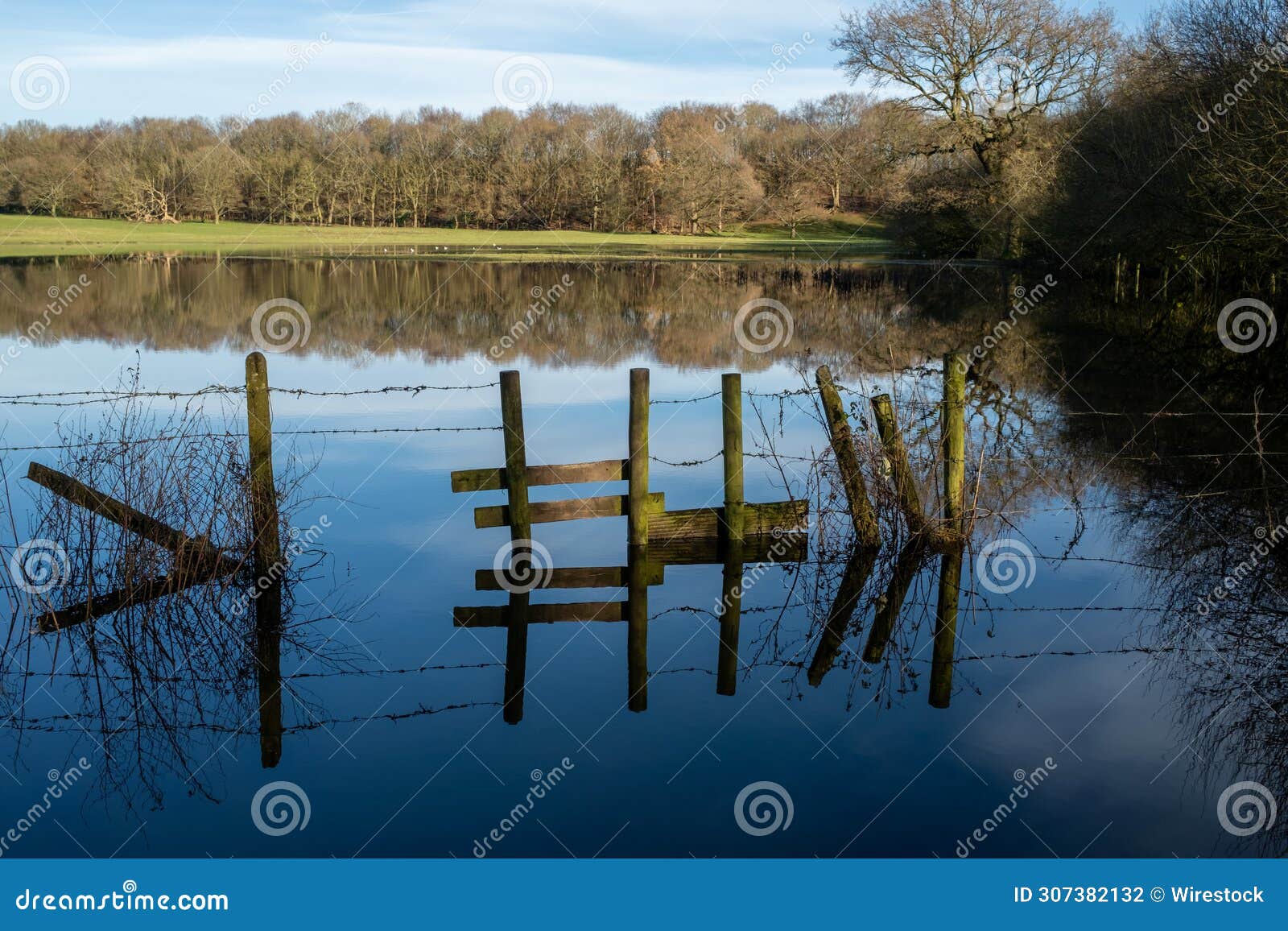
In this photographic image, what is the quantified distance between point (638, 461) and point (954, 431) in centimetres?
285

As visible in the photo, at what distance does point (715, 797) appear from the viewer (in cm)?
663

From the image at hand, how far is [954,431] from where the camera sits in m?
10.4

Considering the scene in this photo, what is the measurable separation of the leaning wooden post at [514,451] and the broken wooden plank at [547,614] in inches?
28.3

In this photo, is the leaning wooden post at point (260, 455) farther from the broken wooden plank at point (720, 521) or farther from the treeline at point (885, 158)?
the treeline at point (885, 158)

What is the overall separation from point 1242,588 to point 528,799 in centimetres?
652

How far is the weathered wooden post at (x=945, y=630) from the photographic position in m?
8.05

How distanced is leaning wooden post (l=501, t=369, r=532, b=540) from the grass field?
5254 centimetres

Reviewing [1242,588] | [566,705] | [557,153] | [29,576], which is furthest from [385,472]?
[557,153]

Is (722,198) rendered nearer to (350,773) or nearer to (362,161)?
(362,161)

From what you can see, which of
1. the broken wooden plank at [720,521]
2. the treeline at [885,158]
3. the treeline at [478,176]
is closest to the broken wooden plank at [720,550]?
the broken wooden plank at [720,521]

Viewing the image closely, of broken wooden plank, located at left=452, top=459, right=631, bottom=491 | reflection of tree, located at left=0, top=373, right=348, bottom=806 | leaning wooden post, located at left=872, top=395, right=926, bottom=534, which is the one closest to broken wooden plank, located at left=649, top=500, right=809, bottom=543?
broken wooden plank, located at left=452, top=459, right=631, bottom=491

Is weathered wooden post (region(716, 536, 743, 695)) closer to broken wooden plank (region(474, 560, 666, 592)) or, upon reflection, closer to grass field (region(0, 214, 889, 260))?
broken wooden plank (region(474, 560, 666, 592))

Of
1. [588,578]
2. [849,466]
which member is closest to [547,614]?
[588,578]

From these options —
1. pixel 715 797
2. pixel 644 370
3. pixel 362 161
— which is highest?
pixel 362 161
